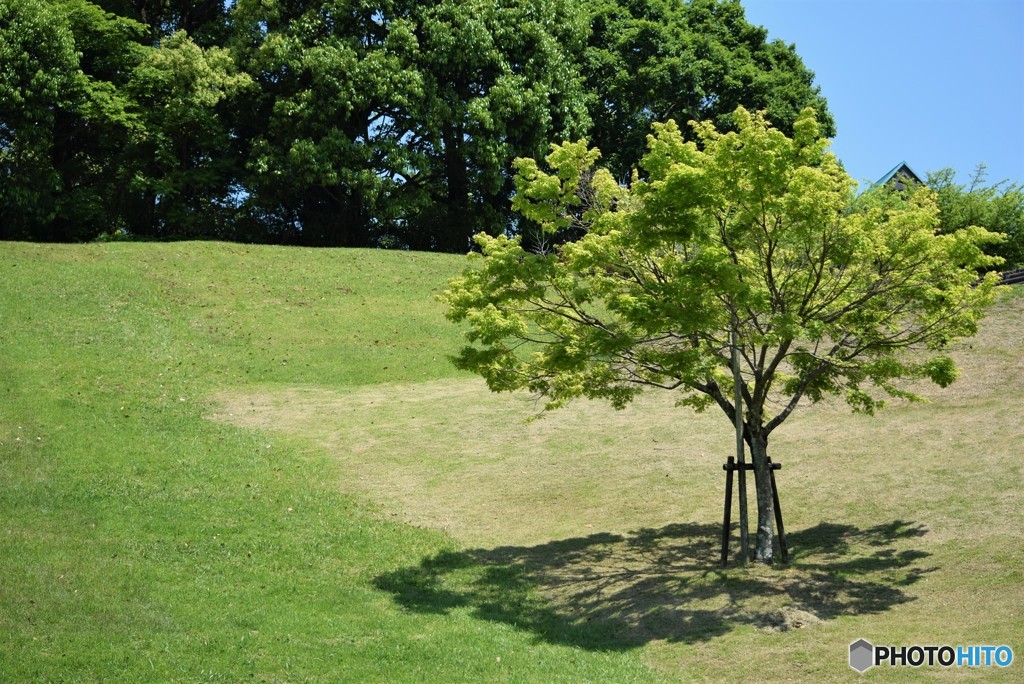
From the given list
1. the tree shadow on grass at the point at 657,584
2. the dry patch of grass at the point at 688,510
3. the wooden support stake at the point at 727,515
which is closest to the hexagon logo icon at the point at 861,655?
the dry patch of grass at the point at 688,510

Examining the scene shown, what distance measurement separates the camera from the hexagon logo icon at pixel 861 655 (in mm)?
12477

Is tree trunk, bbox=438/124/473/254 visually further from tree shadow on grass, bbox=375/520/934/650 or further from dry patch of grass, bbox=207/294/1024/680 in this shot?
tree shadow on grass, bbox=375/520/934/650

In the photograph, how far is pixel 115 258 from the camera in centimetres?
3725

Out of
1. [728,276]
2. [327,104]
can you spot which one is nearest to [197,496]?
[728,276]

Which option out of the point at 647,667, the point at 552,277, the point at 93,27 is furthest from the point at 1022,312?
the point at 93,27

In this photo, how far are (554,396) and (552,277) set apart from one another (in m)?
2.33

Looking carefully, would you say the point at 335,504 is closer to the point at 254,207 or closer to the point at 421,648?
the point at 421,648

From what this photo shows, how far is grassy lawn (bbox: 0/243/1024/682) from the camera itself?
13328 mm

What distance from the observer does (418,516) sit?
20.0 metres

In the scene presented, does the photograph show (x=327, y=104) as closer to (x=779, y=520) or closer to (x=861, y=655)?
(x=779, y=520)

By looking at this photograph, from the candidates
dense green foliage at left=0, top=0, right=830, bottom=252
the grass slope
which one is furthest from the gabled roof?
the grass slope

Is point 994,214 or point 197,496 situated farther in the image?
point 994,214

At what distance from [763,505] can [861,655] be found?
14.0ft

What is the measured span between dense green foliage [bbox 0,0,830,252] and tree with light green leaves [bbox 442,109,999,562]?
26045 mm
